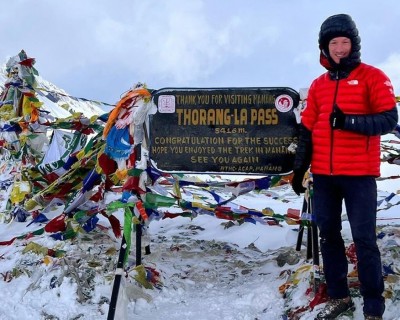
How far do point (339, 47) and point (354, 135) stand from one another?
2.01 ft

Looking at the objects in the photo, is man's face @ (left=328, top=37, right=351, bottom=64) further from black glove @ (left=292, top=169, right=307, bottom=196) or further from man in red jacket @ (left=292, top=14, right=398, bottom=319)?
black glove @ (left=292, top=169, right=307, bottom=196)

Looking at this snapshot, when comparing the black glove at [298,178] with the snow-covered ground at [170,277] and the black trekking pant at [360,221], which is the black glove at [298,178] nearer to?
the black trekking pant at [360,221]

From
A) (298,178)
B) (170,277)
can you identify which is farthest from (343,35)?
(170,277)

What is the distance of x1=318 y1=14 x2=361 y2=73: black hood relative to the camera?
312 centimetres

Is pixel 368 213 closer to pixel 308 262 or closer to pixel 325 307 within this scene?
pixel 325 307

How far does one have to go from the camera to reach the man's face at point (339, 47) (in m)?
3.14

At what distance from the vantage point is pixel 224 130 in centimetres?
392

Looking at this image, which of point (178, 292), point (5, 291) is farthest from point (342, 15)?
point (5, 291)

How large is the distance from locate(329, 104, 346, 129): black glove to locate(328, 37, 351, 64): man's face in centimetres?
38

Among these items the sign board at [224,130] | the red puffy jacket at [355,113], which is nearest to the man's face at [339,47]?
the red puffy jacket at [355,113]

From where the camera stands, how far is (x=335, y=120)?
3.06 m

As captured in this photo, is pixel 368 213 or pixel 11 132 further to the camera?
pixel 11 132

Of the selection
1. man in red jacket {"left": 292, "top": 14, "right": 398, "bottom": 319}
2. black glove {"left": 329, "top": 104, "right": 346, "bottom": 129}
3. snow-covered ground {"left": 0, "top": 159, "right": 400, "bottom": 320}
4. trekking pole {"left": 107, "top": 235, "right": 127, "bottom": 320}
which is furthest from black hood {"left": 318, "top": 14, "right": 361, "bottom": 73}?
trekking pole {"left": 107, "top": 235, "right": 127, "bottom": 320}

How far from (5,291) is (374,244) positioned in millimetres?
3272
